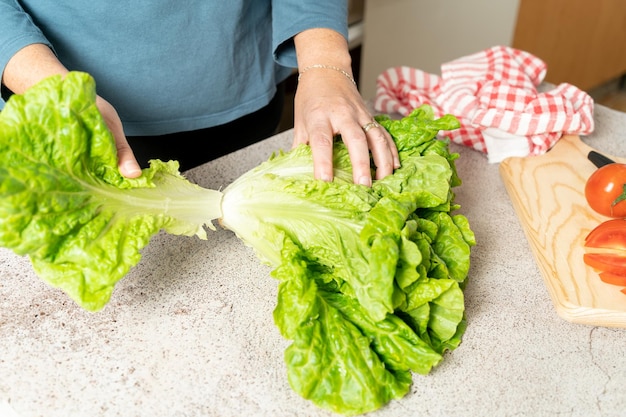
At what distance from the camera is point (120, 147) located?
123 centimetres

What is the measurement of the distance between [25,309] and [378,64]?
2930mm

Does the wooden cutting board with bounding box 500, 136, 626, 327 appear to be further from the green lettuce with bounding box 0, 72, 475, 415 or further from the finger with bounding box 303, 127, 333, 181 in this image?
the finger with bounding box 303, 127, 333, 181

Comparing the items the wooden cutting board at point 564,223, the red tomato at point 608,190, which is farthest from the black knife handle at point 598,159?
the red tomato at point 608,190

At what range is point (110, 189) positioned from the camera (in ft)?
3.93

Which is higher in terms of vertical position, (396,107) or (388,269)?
(388,269)

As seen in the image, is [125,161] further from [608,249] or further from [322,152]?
[608,249]

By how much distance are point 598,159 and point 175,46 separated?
1.30 meters

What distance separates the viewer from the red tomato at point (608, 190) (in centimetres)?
156

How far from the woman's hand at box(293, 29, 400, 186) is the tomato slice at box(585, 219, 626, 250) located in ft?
1.74

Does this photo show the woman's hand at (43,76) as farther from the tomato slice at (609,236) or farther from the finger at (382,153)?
A: the tomato slice at (609,236)

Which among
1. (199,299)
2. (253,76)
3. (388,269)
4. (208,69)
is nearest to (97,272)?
(199,299)

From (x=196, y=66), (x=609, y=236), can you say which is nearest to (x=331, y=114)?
(x=196, y=66)

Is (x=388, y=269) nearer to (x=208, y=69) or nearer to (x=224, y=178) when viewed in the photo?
(x=224, y=178)

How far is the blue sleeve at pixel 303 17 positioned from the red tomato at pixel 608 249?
873 mm
